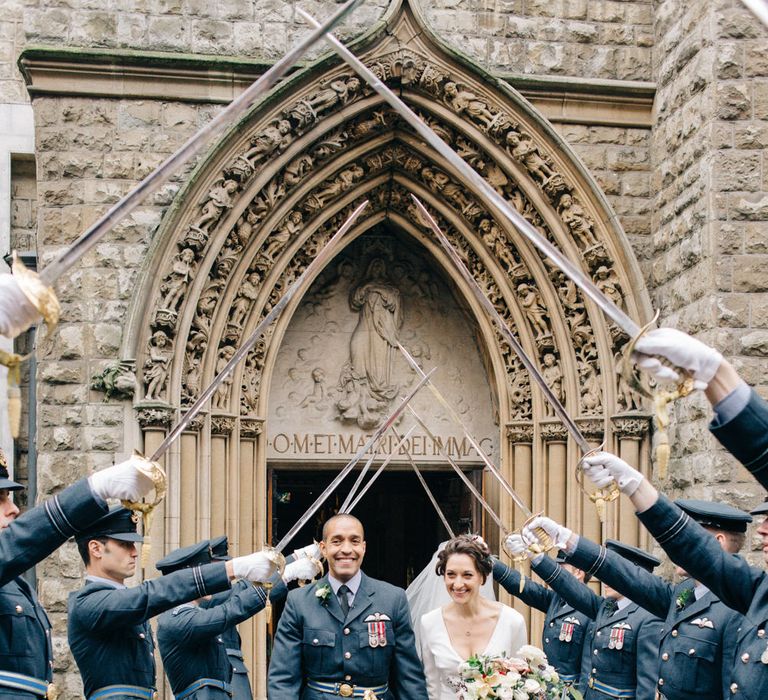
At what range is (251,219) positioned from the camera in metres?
9.28

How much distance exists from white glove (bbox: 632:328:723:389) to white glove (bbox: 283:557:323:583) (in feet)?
11.3

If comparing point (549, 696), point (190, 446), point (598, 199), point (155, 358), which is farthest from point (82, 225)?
point (549, 696)

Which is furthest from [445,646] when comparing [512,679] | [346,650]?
[512,679]

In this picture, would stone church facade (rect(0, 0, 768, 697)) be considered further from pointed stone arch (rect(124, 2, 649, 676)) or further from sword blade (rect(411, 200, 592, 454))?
sword blade (rect(411, 200, 592, 454))

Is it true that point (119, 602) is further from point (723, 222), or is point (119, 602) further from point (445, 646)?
point (723, 222)

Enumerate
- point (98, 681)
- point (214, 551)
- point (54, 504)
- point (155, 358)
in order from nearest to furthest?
point (54, 504)
point (98, 681)
point (214, 551)
point (155, 358)

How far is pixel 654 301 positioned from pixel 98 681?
18.3 feet

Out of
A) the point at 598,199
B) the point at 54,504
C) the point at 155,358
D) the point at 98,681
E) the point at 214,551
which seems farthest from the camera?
the point at 598,199

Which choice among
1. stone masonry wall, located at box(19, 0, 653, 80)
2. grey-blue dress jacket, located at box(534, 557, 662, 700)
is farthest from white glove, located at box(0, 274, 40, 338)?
stone masonry wall, located at box(19, 0, 653, 80)

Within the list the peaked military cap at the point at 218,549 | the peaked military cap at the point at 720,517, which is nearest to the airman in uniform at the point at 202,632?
the peaked military cap at the point at 218,549

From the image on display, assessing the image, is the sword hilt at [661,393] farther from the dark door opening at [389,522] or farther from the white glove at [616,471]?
the dark door opening at [389,522]

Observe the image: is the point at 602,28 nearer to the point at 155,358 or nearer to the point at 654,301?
the point at 654,301

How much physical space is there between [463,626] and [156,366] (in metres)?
3.46

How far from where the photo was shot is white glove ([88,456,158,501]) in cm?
375
